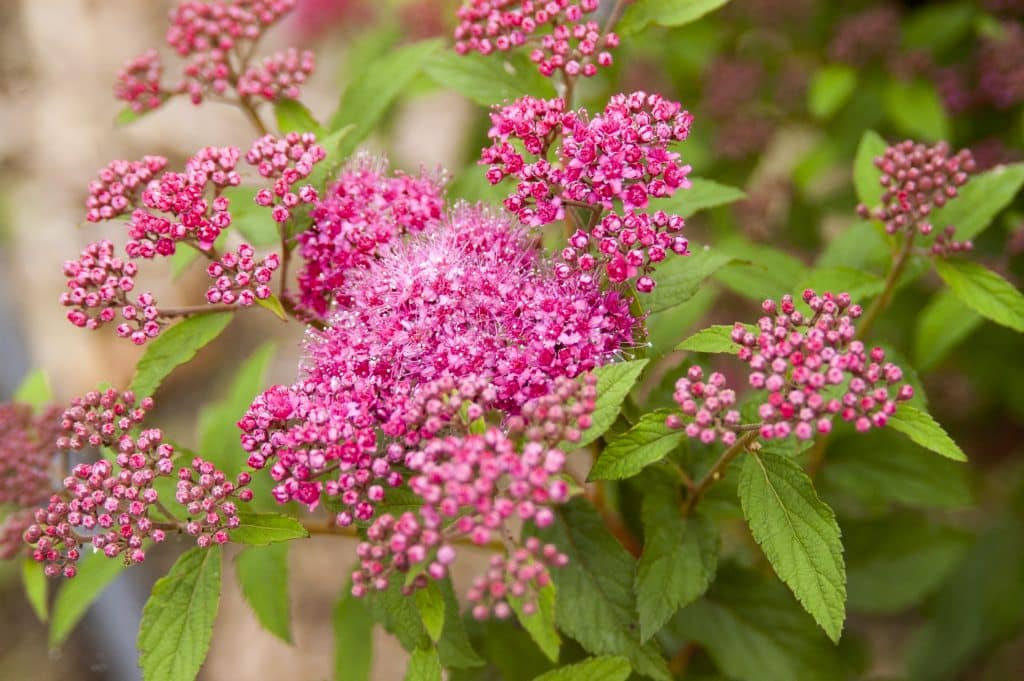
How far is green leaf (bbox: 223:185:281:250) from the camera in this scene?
2305 millimetres

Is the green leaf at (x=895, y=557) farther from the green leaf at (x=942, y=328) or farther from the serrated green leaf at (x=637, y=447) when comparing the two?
the serrated green leaf at (x=637, y=447)

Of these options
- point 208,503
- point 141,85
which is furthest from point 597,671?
point 141,85

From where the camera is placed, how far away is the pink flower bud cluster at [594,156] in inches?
67.4

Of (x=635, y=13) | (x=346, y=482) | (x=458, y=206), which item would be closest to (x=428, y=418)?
(x=346, y=482)

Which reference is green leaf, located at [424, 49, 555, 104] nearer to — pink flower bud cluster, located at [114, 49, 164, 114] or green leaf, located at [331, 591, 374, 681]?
pink flower bud cluster, located at [114, 49, 164, 114]

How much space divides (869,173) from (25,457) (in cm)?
229

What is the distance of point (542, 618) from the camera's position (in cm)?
148

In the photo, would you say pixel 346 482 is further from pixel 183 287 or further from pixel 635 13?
pixel 183 287

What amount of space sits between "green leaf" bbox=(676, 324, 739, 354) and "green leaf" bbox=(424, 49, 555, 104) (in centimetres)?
83

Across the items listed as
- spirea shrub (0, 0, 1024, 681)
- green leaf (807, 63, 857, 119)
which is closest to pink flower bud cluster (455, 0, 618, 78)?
spirea shrub (0, 0, 1024, 681)

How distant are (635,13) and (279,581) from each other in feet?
5.69

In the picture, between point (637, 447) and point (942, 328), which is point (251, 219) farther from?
point (942, 328)

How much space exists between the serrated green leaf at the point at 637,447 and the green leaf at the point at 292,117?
123 cm

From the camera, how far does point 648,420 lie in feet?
5.45
